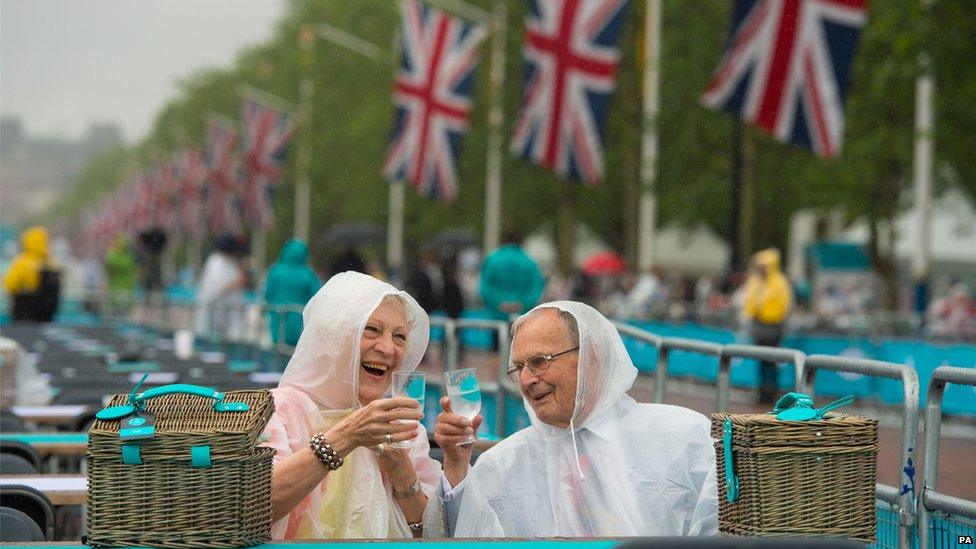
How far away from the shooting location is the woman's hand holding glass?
437cm

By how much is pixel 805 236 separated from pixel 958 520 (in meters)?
61.8

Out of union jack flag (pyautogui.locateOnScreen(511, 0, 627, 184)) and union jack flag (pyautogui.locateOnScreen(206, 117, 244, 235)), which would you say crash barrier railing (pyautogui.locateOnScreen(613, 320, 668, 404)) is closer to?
union jack flag (pyautogui.locateOnScreen(511, 0, 627, 184))

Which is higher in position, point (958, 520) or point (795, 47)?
point (795, 47)

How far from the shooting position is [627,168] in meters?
51.2

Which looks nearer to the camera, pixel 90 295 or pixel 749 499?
pixel 749 499

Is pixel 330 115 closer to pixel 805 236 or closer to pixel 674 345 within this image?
pixel 805 236

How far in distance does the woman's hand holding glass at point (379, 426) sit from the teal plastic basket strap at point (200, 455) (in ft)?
2.38

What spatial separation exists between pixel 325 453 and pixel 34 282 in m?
19.1

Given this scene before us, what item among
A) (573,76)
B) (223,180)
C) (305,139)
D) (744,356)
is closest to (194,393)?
(744,356)

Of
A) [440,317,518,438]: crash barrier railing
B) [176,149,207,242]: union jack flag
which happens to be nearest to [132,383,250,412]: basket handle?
[440,317,518,438]: crash barrier railing

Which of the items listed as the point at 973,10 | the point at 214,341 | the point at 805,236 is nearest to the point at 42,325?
the point at 214,341

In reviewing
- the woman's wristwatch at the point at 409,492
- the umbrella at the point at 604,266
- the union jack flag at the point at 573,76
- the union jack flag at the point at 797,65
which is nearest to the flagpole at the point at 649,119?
the union jack flag at the point at 573,76

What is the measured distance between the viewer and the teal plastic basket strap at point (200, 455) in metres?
3.74

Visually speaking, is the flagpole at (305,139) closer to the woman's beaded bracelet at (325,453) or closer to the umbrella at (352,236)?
the umbrella at (352,236)
